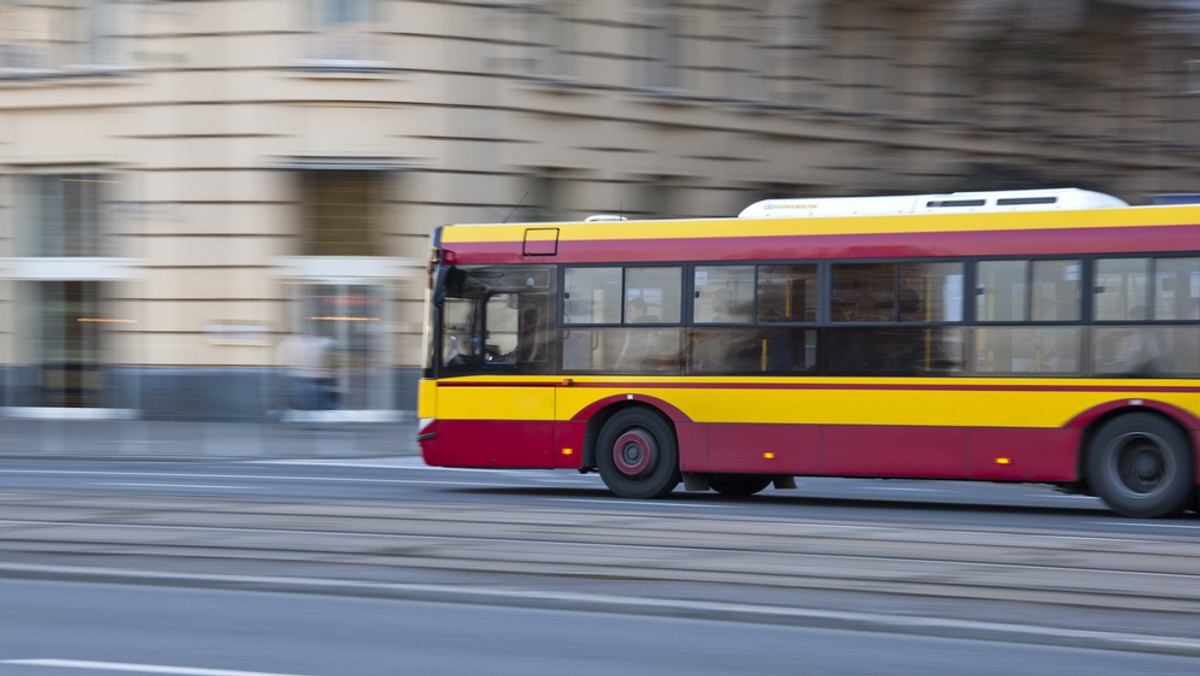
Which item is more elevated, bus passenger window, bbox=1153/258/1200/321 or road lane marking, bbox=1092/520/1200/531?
bus passenger window, bbox=1153/258/1200/321

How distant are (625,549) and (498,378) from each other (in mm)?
5043

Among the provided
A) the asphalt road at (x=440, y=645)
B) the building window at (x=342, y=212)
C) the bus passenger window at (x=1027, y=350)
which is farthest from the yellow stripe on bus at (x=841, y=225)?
the building window at (x=342, y=212)

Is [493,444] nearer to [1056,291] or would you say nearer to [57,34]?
[1056,291]

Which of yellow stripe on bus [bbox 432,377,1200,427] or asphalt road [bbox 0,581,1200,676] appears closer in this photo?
asphalt road [bbox 0,581,1200,676]

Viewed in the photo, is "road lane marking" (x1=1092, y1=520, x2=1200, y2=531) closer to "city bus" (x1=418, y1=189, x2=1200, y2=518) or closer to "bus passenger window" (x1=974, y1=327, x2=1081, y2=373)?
"city bus" (x1=418, y1=189, x2=1200, y2=518)

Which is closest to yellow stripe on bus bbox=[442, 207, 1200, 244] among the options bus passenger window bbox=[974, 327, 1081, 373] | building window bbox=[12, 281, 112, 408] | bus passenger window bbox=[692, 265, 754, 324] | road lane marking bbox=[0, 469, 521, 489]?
bus passenger window bbox=[692, 265, 754, 324]

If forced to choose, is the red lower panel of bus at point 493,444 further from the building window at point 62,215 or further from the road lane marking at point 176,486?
the building window at point 62,215

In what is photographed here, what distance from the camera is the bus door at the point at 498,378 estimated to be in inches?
575

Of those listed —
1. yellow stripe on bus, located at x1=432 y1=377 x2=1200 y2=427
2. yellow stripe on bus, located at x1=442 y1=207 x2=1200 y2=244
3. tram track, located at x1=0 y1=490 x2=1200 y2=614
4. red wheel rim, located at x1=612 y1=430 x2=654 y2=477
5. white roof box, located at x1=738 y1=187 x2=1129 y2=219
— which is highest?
white roof box, located at x1=738 y1=187 x2=1129 y2=219

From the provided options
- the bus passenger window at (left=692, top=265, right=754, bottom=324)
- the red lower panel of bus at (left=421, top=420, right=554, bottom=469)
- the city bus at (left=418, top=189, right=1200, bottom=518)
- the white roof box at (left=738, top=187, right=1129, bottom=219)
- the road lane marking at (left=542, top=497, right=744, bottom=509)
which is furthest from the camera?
the red lower panel of bus at (left=421, top=420, right=554, bottom=469)

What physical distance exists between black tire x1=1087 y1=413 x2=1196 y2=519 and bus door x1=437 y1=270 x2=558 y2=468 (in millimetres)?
4623

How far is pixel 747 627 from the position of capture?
24.2 ft

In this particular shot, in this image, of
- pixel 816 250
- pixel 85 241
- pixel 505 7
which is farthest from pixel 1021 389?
pixel 85 241

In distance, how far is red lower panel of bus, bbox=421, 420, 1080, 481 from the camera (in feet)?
42.6
